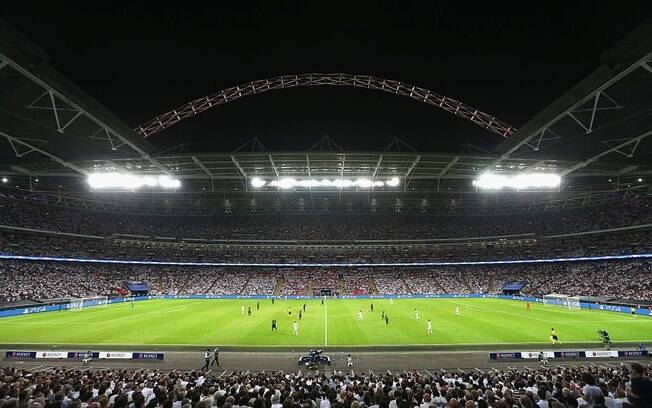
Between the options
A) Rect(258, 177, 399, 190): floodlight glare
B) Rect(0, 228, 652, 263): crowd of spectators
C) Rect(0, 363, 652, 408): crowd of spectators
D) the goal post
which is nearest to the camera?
Rect(0, 363, 652, 408): crowd of spectators

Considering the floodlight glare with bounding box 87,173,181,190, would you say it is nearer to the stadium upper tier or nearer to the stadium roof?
the stadium roof

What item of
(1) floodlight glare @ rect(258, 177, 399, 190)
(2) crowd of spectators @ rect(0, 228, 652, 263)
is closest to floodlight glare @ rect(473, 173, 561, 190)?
(1) floodlight glare @ rect(258, 177, 399, 190)

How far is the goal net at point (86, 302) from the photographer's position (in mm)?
50906

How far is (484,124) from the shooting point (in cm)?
2852

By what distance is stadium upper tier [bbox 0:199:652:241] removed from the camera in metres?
71.0

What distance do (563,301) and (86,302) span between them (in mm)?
75388

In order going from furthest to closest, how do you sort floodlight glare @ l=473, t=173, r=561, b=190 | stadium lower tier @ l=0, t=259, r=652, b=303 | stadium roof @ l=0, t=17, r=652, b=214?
stadium lower tier @ l=0, t=259, r=652, b=303
floodlight glare @ l=473, t=173, r=561, b=190
stadium roof @ l=0, t=17, r=652, b=214

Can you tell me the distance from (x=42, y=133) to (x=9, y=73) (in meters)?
8.02

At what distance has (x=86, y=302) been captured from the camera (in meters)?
53.8

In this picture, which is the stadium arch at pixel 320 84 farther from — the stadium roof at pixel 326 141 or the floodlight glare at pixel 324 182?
the floodlight glare at pixel 324 182

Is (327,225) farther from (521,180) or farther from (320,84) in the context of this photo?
(320,84)

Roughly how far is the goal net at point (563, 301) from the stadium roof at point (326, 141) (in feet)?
82.8

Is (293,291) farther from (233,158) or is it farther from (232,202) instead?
(233,158)

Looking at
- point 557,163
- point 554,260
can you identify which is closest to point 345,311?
point 557,163
